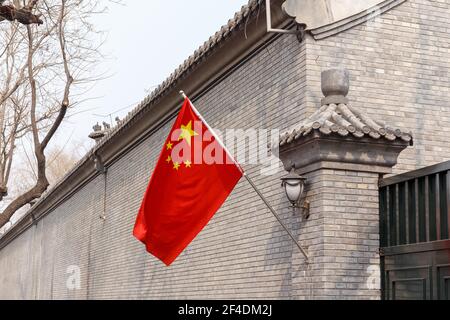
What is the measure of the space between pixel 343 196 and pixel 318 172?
0.34 metres

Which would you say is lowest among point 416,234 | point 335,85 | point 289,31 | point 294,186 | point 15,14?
point 416,234

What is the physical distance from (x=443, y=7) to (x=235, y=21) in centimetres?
253

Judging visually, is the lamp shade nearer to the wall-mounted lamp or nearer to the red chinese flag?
the wall-mounted lamp

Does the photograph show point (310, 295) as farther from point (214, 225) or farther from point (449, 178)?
point (214, 225)

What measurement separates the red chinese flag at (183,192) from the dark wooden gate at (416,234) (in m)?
1.58

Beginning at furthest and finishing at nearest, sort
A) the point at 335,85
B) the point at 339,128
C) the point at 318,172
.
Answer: the point at 335,85, the point at 318,172, the point at 339,128

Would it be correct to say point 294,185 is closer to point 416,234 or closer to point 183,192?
point 183,192

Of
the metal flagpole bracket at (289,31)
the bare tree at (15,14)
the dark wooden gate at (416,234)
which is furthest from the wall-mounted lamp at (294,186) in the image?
the bare tree at (15,14)

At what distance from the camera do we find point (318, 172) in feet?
25.0

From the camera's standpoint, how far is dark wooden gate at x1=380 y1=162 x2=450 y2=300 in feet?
→ 23.0

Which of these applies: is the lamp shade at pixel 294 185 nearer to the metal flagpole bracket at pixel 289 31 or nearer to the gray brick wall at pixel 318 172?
the gray brick wall at pixel 318 172

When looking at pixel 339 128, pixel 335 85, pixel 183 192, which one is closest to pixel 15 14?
pixel 183 192
